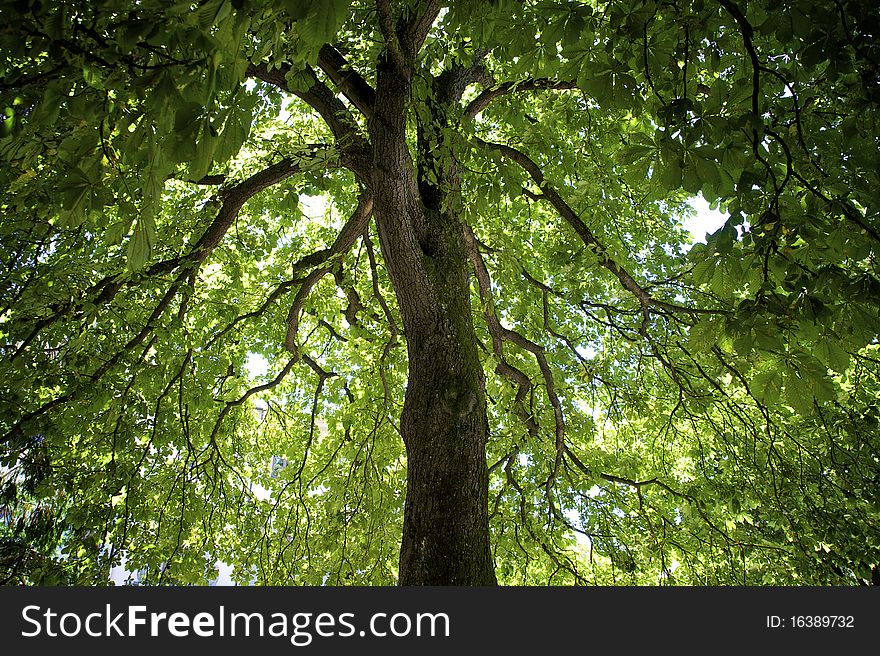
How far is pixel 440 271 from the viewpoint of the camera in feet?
12.0

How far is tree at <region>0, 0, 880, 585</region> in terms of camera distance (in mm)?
1444

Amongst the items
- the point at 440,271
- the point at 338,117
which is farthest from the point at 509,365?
the point at 338,117

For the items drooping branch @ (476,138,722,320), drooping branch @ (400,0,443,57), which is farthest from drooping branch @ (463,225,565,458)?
drooping branch @ (400,0,443,57)

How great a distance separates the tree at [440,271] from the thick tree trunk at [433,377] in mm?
17

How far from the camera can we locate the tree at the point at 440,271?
1.44 meters

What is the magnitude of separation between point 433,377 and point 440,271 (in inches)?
27.4

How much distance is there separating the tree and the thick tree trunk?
2cm

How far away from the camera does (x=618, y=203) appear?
17.3 feet

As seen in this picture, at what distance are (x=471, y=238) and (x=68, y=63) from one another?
Answer: 140 inches

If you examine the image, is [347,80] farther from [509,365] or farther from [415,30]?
[509,365]

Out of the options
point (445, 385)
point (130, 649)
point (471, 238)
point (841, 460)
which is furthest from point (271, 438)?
point (841, 460)

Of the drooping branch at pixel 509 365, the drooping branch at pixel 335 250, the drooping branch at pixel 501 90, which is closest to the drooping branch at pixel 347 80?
the drooping branch at pixel 501 90

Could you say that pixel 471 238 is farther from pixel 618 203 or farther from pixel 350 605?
pixel 350 605

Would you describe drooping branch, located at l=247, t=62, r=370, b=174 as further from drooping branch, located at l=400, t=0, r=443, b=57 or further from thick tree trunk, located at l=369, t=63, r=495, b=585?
drooping branch, located at l=400, t=0, r=443, b=57
